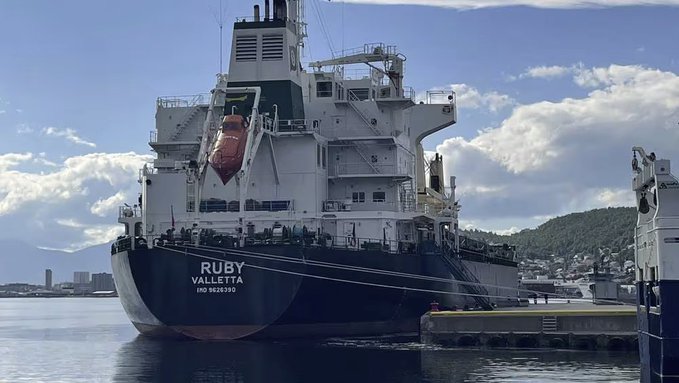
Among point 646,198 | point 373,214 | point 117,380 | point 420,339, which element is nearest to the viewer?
point 646,198

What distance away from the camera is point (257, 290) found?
34.4 m

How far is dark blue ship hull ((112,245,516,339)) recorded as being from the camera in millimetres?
34500

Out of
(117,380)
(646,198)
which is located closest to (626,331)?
(646,198)

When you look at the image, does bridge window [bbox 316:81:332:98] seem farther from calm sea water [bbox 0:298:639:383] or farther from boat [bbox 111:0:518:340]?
calm sea water [bbox 0:298:639:383]

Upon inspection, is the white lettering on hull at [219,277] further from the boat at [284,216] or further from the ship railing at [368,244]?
the ship railing at [368,244]

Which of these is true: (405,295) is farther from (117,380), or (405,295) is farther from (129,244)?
(117,380)

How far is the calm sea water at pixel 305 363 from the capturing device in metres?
26.5

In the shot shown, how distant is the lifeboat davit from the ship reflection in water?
6446 mm

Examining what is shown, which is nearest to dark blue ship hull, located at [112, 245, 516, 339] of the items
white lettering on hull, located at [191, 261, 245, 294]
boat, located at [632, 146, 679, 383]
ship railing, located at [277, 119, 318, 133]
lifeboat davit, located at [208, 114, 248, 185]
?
white lettering on hull, located at [191, 261, 245, 294]

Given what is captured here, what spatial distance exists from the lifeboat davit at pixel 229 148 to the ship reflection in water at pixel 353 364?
21.1 feet

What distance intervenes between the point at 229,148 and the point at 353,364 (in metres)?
11.5

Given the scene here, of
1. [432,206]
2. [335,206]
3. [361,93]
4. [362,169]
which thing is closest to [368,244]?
[335,206]

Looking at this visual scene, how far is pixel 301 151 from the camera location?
40.2 metres

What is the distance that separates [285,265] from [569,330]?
968 cm
